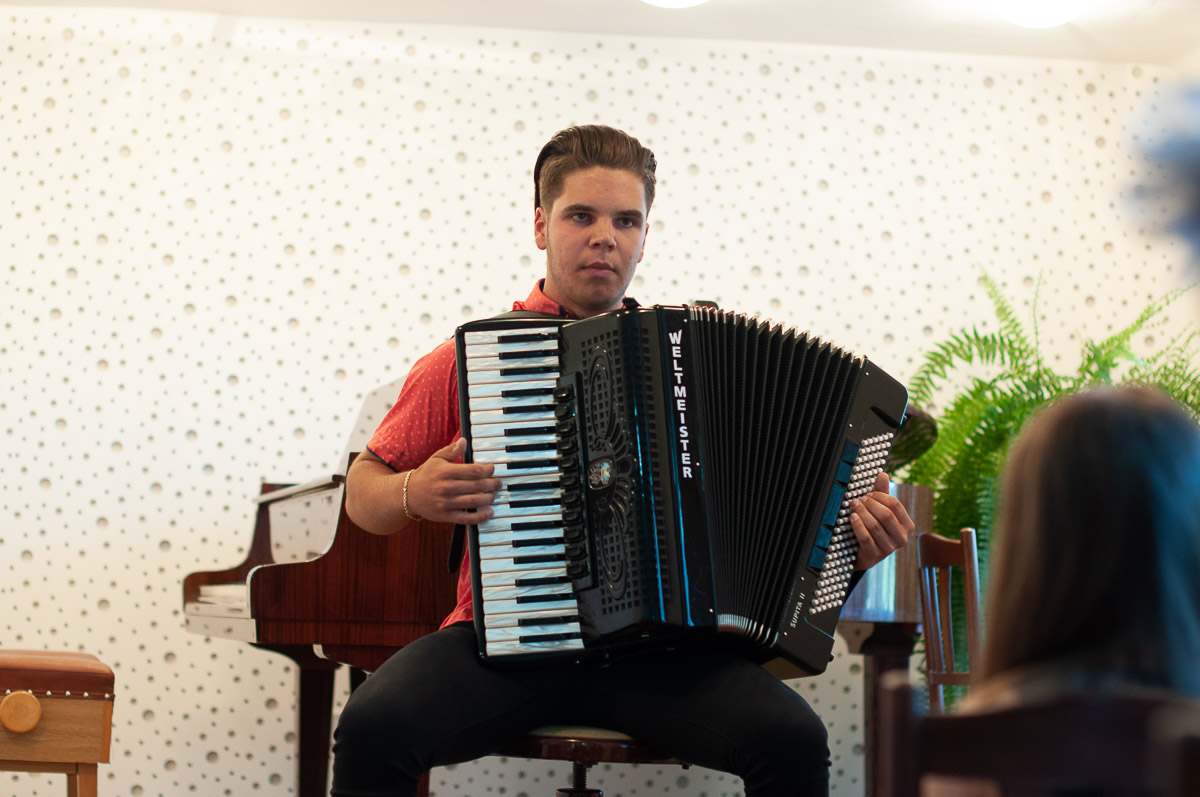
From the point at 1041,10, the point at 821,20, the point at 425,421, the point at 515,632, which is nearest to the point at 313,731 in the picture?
the point at 425,421

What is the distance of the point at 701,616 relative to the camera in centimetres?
146

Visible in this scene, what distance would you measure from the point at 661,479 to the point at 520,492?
7.9 inches

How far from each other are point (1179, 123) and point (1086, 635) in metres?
0.35

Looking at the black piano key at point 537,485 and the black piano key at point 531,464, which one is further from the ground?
the black piano key at point 531,464

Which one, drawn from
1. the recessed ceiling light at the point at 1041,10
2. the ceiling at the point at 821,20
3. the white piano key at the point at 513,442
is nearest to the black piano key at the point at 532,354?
the white piano key at the point at 513,442

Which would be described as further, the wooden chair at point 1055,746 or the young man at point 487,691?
the young man at point 487,691

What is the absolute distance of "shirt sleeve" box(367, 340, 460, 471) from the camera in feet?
5.75

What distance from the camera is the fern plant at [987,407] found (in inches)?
117

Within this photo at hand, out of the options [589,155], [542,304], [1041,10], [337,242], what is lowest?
[542,304]

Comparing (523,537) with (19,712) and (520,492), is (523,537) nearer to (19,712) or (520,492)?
(520,492)

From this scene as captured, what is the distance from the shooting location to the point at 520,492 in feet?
4.93

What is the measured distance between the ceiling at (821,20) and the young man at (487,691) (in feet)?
6.08

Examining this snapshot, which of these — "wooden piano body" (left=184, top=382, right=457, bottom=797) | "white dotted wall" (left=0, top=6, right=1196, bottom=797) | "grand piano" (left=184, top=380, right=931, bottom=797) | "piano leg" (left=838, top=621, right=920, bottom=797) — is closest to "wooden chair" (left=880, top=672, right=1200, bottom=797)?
"grand piano" (left=184, top=380, right=931, bottom=797)

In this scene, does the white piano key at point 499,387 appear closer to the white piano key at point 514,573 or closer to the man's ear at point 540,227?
the white piano key at point 514,573
